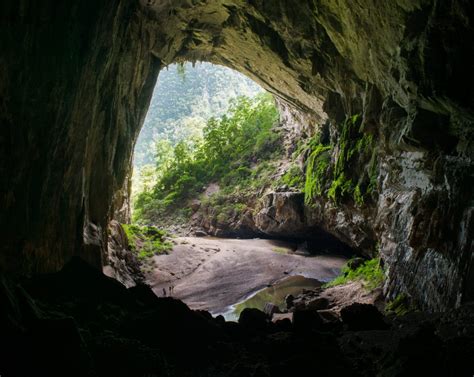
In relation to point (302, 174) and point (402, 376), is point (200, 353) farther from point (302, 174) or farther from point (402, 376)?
point (302, 174)

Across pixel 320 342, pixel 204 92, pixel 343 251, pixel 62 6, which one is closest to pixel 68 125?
pixel 62 6

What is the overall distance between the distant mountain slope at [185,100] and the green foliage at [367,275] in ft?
208

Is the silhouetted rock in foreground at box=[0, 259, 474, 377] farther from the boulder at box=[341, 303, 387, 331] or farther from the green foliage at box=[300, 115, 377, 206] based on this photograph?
the green foliage at box=[300, 115, 377, 206]

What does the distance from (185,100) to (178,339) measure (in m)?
81.9

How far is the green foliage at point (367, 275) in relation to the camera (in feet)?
40.9

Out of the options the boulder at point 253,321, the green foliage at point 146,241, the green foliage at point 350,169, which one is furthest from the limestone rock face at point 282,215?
the boulder at point 253,321

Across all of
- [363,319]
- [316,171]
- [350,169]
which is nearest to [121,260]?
[350,169]

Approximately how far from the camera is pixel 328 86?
51.1 feet

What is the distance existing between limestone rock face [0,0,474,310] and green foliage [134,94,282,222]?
48.7 feet

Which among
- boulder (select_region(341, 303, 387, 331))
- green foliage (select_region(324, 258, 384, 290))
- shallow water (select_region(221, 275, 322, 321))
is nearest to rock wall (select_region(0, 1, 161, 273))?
shallow water (select_region(221, 275, 322, 321))

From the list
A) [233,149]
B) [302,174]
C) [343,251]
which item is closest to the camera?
[343,251]

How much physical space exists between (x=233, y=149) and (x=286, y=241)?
12.1 m

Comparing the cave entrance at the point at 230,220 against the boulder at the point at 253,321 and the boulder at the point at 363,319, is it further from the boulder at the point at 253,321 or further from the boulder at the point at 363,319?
the boulder at the point at 363,319

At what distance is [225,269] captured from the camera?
18.3 meters
